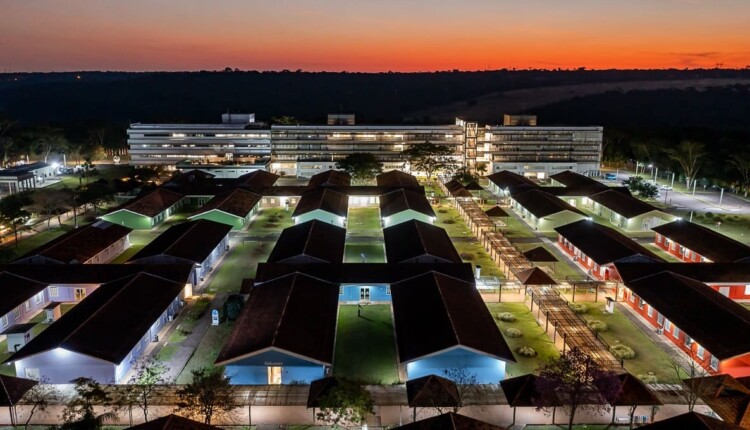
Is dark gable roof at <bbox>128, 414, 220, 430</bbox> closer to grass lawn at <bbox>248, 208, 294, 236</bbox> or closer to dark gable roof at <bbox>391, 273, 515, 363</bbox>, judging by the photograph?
dark gable roof at <bbox>391, 273, 515, 363</bbox>

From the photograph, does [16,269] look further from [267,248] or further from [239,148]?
[239,148]

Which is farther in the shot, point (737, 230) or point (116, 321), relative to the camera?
point (737, 230)

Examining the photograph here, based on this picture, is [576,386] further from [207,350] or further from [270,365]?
[207,350]

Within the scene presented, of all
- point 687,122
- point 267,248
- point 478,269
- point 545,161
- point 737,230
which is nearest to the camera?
point 478,269

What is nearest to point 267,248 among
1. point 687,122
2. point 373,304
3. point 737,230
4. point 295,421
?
point 373,304

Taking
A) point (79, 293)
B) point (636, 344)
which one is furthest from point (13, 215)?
point (636, 344)

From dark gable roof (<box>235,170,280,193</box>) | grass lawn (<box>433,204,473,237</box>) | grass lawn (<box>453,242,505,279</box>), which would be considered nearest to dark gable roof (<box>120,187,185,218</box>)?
dark gable roof (<box>235,170,280,193</box>)
